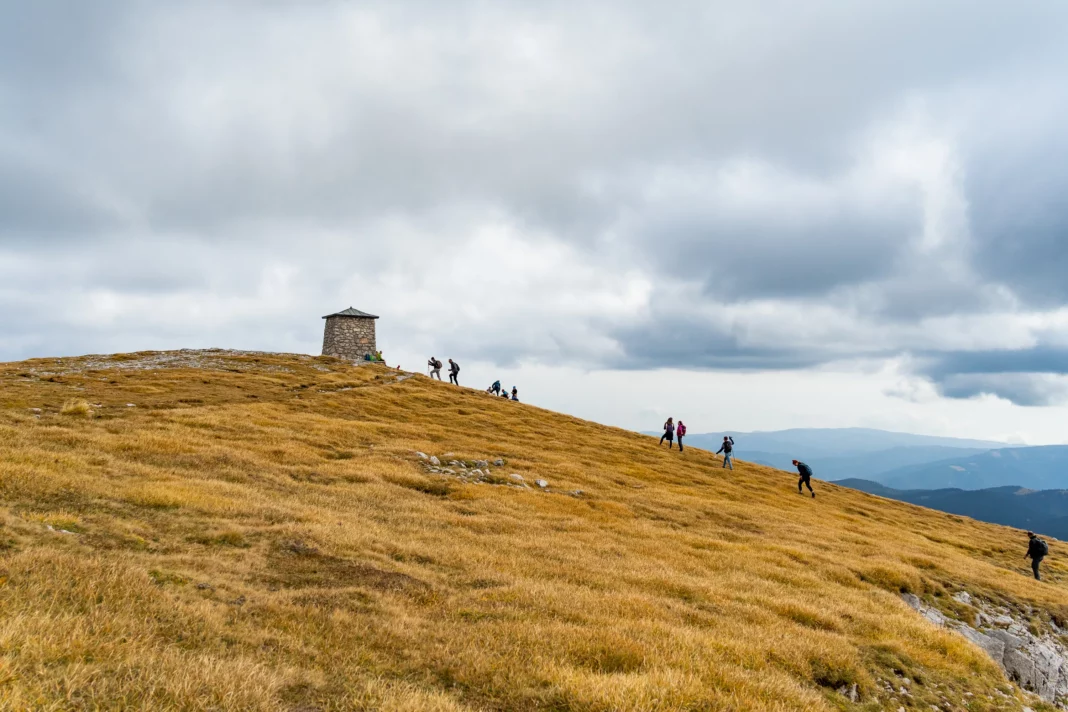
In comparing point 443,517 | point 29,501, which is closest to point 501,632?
point 443,517

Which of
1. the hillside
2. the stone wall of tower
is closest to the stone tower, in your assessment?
the stone wall of tower

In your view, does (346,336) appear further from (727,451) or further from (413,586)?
(413,586)

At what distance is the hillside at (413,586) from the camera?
8.00 meters

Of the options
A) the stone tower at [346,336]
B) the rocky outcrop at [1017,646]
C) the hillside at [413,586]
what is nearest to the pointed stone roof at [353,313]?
the stone tower at [346,336]

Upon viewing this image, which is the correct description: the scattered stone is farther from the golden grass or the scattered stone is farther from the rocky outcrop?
the golden grass

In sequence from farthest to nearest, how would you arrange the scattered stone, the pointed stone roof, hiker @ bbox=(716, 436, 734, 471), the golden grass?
the pointed stone roof < hiker @ bbox=(716, 436, 734, 471) < the golden grass < the scattered stone

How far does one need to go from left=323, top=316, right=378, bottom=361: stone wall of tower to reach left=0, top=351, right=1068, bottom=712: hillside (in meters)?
42.2

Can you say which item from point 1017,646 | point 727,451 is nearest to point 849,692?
point 1017,646

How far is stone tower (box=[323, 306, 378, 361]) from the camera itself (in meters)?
77.1

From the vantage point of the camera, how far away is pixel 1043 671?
1917 cm

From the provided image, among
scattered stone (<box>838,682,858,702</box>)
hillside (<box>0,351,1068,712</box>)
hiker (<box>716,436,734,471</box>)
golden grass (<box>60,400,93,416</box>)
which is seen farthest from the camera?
hiker (<box>716,436,734,471</box>)

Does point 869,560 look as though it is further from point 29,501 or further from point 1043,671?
point 29,501

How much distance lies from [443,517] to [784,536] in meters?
17.4

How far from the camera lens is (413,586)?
1283 cm
